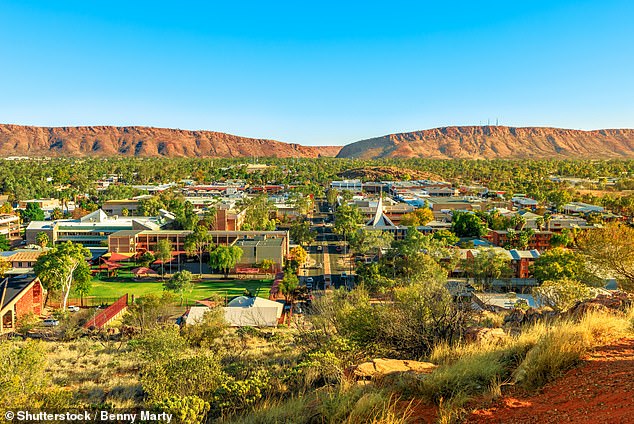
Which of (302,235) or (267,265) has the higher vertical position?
(302,235)

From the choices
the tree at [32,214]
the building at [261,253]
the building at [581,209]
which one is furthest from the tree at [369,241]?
the tree at [32,214]

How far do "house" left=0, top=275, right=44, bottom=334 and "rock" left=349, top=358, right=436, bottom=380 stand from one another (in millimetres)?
24173

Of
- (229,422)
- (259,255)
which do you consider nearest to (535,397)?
(229,422)

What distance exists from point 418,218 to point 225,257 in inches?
1195

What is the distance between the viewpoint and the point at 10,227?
2309 inches

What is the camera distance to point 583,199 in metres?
82.0

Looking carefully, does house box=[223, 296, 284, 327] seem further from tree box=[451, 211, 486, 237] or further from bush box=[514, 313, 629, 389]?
tree box=[451, 211, 486, 237]

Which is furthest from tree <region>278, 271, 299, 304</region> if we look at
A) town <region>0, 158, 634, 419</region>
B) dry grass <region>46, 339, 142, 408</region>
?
dry grass <region>46, 339, 142, 408</region>

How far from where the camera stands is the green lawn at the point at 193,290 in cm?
3503

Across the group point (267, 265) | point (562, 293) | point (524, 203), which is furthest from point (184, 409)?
point (524, 203)

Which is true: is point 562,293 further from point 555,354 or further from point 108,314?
point 108,314

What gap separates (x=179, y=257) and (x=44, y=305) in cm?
1516

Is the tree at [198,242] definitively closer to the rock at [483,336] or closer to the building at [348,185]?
the rock at [483,336]

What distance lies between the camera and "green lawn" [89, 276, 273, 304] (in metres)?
35.0
